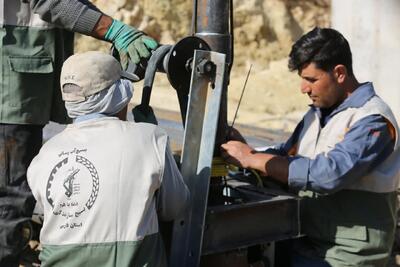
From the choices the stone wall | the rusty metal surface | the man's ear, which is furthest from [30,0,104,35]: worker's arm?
the stone wall

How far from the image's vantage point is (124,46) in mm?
3807

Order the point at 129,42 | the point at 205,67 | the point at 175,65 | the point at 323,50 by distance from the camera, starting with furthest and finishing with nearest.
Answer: the point at 129,42 < the point at 323,50 < the point at 175,65 < the point at 205,67

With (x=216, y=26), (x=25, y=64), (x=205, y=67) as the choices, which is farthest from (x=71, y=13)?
(x=205, y=67)

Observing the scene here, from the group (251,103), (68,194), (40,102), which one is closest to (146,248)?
(68,194)

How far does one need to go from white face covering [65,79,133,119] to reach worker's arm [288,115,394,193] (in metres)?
0.91

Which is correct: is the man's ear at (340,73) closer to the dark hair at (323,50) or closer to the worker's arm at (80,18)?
the dark hair at (323,50)

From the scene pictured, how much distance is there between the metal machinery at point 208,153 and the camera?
3.21 meters

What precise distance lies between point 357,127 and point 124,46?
126 cm

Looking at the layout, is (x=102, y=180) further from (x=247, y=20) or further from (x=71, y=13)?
(x=247, y=20)

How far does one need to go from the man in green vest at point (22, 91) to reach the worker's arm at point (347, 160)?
1.42m

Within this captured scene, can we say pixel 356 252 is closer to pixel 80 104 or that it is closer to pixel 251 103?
pixel 80 104

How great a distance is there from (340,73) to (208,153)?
2.86 ft

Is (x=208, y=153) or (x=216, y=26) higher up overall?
(x=216, y=26)

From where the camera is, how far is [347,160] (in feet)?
11.1
